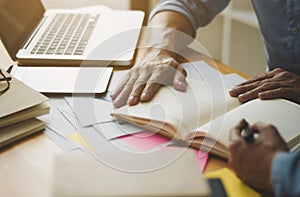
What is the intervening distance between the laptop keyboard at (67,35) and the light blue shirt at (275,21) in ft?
0.70

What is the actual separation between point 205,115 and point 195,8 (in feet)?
1.78

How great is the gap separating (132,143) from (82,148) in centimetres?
9

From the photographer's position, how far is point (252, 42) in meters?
2.03

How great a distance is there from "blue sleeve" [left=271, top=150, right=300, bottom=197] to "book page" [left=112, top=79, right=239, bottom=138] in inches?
7.5

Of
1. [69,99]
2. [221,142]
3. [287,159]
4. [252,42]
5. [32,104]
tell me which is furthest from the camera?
[252,42]

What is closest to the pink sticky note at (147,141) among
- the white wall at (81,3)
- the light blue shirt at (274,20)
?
the light blue shirt at (274,20)

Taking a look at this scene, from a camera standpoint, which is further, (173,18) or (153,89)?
(173,18)

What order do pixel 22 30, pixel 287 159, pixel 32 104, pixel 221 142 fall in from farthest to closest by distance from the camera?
pixel 22 30 → pixel 32 104 → pixel 221 142 → pixel 287 159

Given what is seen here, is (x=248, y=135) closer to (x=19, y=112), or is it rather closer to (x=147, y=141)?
(x=147, y=141)

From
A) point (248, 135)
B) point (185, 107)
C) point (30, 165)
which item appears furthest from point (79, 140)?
point (248, 135)

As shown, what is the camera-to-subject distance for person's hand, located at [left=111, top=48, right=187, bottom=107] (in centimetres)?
87

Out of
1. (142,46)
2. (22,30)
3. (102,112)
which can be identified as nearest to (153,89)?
(102,112)

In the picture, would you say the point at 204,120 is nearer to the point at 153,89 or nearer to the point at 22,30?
the point at 153,89

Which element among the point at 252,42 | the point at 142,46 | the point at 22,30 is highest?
the point at 22,30
